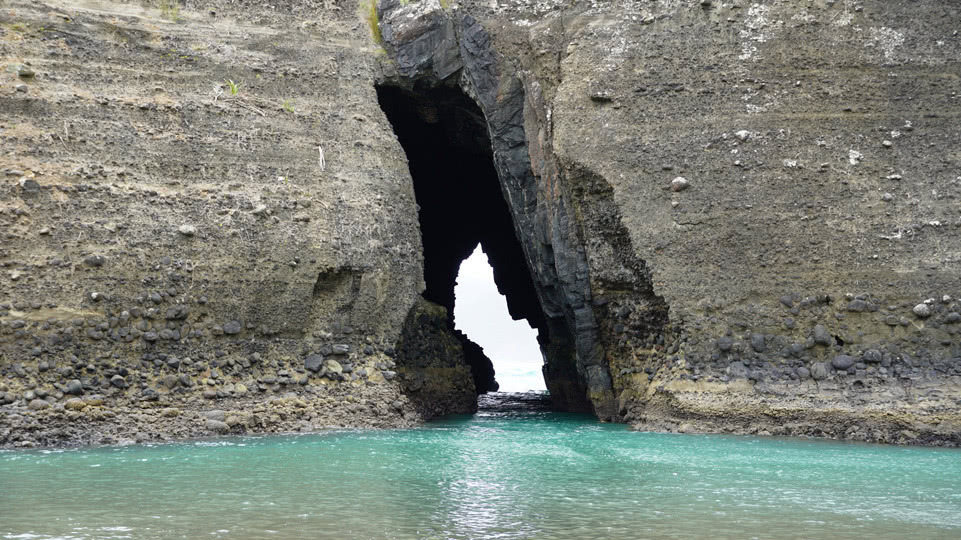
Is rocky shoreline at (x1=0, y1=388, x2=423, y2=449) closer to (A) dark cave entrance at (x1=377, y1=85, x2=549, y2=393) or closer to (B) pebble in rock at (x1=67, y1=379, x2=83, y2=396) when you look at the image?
(B) pebble in rock at (x1=67, y1=379, x2=83, y2=396)

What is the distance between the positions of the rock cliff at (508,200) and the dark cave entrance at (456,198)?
1.24 meters

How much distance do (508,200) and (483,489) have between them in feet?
31.7

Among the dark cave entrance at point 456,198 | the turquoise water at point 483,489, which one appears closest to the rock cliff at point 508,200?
the dark cave entrance at point 456,198

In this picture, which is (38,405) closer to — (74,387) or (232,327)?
(74,387)

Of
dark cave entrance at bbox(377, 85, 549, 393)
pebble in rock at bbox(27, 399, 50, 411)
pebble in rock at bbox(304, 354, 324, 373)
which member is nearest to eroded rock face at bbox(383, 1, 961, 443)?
dark cave entrance at bbox(377, 85, 549, 393)

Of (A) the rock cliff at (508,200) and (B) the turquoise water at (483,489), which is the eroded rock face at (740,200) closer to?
(A) the rock cliff at (508,200)

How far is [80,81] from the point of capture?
51.2 ft

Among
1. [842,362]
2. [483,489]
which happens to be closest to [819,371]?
[842,362]

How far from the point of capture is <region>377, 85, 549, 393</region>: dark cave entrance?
19328mm

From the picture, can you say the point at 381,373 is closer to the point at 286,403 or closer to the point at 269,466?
the point at 286,403

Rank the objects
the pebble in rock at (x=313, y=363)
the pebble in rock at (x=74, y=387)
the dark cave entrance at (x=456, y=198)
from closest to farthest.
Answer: the pebble in rock at (x=74, y=387)
the pebble in rock at (x=313, y=363)
the dark cave entrance at (x=456, y=198)

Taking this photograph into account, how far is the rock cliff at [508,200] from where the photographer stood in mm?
13875

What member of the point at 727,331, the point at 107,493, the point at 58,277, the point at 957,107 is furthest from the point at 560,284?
the point at 107,493

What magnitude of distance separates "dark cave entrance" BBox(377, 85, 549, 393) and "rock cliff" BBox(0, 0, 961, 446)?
4.07 feet
